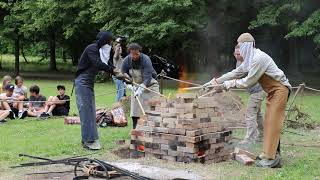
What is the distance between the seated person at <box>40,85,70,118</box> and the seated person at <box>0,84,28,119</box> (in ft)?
1.80

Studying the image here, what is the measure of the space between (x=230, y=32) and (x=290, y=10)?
5828 millimetres

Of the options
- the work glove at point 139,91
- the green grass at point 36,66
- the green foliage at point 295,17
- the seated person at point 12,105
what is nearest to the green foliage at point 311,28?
the green foliage at point 295,17

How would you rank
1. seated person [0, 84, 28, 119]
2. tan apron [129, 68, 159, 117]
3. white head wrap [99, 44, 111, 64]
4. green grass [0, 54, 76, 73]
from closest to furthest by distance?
white head wrap [99, 44, 111, 64] < tan apron [129, 68, 159, 117] < seated person [0, 84, 28, 119] < green grass [0, 54, 76, 73]

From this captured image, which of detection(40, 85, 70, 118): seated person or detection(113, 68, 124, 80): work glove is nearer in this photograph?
detection(113, 68, 124, 80): work glove

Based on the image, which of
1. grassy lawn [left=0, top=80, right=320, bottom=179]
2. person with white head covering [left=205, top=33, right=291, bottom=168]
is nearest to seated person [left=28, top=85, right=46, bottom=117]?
grassy lawn [left=0, top=80, right=320, bottom=179]

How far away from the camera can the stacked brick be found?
24.6 feet

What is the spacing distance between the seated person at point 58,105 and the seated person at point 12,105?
55cm

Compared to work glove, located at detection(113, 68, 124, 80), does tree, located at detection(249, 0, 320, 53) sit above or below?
above

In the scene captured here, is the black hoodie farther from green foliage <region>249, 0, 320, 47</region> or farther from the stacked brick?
green foliage <region>249, 0, 320, 47</region>

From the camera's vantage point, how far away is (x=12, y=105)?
1262 cm

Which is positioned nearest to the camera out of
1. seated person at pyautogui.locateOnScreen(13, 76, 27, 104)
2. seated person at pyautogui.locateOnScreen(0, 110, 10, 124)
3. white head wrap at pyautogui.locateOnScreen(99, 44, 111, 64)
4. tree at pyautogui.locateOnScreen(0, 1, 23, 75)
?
white head wrap at pyautogui.locateOnScreen(99, 44, 111, 64)

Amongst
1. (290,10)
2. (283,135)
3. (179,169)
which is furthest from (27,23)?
(179,169)

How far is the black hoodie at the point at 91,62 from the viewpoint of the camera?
859cm

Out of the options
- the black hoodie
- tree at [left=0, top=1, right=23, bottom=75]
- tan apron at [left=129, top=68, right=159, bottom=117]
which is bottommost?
tan apron at [left=129, top=68, right=159, bottom=117]
